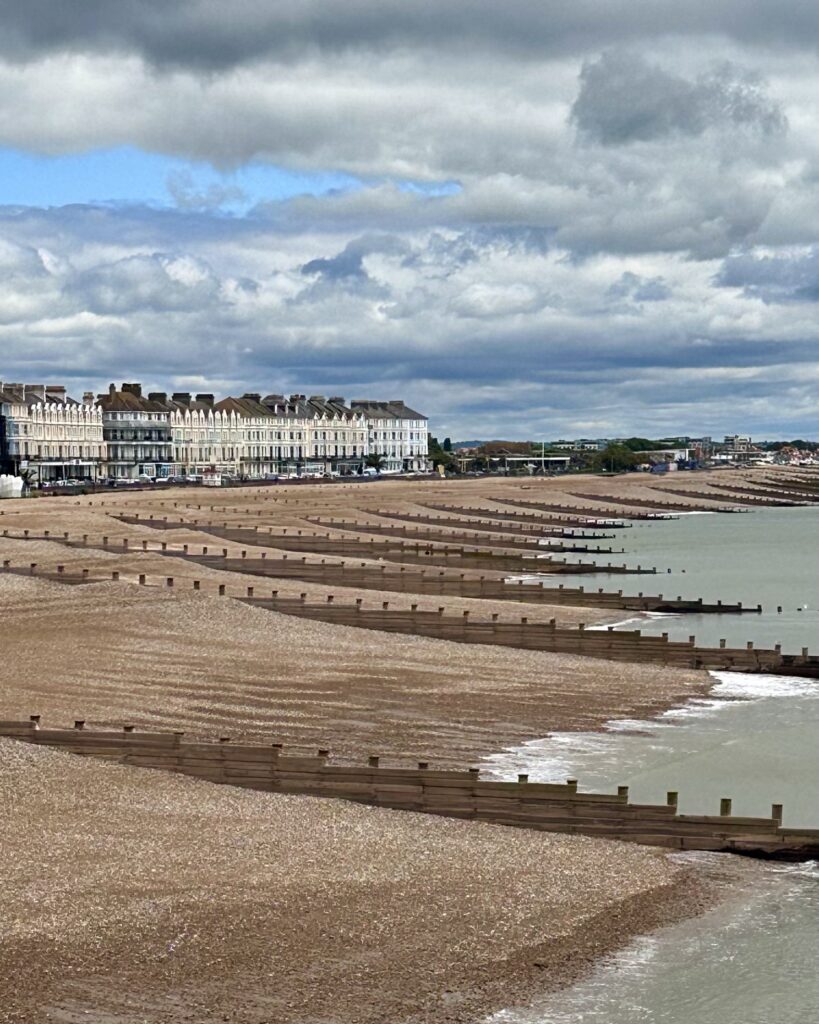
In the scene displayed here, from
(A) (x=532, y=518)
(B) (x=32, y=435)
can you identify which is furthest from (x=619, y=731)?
(B) (x=32, y=435)

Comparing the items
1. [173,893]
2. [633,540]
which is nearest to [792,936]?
[173,893]

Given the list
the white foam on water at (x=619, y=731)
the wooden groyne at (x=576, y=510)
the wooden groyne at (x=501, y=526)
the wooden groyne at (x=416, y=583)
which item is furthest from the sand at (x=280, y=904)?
the wooden groyne at (x=576, y=510)

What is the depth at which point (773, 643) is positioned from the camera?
5225 centimetres

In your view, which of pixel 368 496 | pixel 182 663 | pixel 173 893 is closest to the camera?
pixel 173 893

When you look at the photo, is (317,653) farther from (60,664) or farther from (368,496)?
(368,496)

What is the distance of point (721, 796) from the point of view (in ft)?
94.5

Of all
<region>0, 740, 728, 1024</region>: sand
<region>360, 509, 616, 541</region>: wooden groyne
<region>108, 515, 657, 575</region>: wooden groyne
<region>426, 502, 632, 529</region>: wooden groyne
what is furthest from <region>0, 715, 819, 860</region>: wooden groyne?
<region>426, 502, 632, 529</region>: wooden groyne

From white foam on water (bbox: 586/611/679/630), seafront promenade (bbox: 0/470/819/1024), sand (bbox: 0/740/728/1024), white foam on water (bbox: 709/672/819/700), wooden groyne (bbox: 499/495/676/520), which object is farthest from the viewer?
wooden groyne (bbox: 499/495/676/520)

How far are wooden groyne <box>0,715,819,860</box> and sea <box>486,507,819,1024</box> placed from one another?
23.8 inches

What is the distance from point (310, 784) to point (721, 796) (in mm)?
7821

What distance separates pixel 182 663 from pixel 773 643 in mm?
21936

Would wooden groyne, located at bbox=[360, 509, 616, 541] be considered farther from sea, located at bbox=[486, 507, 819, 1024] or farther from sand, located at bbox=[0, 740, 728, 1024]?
sand, located at bbox=[0, 740, 728, 1024]

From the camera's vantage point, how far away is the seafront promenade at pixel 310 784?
18672mm

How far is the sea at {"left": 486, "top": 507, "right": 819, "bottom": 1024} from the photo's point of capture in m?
18.9
